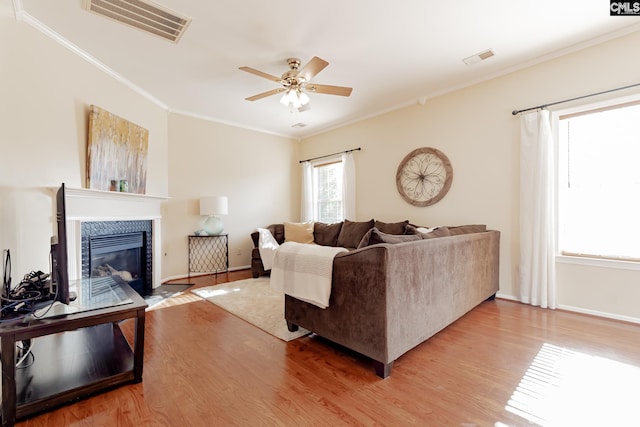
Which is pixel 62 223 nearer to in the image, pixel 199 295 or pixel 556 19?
pixel 199 295

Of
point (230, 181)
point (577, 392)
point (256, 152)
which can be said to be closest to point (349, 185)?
point (256, 152)

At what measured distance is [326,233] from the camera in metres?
4.97

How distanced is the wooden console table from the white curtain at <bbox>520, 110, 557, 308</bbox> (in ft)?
12.2

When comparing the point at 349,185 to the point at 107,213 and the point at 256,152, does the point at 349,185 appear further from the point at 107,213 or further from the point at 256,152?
the point at 107,213

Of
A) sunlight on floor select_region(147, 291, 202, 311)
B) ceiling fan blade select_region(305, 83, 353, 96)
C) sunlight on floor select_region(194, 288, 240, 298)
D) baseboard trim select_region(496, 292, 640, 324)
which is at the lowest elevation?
sunlight on floor select_region(147, 291, 202, 311)

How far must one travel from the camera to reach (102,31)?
2.57m

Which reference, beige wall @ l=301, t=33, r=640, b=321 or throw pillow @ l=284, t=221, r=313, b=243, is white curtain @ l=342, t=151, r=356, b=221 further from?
throw pillow @ l=284, t=221, r=313, b=243

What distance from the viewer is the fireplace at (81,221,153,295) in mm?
3037

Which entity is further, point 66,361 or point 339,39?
point 339,39

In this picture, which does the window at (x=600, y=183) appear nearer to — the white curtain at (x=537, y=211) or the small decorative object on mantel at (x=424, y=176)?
the white curtain at (x=537, y=211)

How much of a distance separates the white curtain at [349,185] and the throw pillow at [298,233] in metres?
0.75

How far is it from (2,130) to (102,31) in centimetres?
120

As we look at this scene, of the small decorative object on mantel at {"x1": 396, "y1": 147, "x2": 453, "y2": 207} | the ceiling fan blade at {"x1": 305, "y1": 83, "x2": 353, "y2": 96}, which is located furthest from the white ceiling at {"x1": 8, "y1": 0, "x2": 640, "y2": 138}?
the small decorative object on mantel at {"x1": 396, "y1": 147, "x2": 453, "y2": 207}

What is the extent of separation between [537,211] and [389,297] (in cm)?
242
